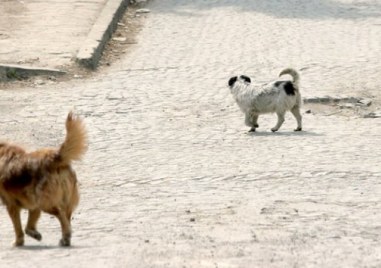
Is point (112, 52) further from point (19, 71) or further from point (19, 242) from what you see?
point (19, 242)

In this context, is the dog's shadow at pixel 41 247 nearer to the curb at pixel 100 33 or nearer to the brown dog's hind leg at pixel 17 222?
the brown dog's hind leg at pixel 17 222

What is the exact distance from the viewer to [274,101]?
13.5 metres

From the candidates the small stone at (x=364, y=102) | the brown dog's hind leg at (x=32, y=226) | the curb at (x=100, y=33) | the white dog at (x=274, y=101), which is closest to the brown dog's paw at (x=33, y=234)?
the brown dog's hind leg at (x=32, y=226)

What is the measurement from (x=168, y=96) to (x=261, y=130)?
86.9 inches

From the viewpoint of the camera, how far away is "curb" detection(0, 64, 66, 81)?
53.8 feet

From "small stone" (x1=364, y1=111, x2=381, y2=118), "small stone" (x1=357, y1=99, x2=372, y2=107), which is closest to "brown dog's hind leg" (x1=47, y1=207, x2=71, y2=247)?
"small stone" (x1=364, y1=111, x2=381, y2=118)

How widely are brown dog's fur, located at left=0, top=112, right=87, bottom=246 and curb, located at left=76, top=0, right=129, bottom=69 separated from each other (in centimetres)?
932

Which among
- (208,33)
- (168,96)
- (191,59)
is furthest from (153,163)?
(208,33)

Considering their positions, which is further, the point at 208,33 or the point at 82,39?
the point at 208,33

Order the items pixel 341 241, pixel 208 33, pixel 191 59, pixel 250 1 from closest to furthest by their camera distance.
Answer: pixel 341 241
pixel 191 59
pixel 208 33
pixel 250 1

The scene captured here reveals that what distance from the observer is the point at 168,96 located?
51.1ft

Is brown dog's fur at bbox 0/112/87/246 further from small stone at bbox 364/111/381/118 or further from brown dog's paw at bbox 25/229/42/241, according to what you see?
small stone at bbox 364/111/381/118

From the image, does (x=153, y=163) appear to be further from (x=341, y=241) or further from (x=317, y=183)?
(x=341, y=241)

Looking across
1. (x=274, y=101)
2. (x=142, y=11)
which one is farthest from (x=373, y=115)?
(x=142, y=11)
